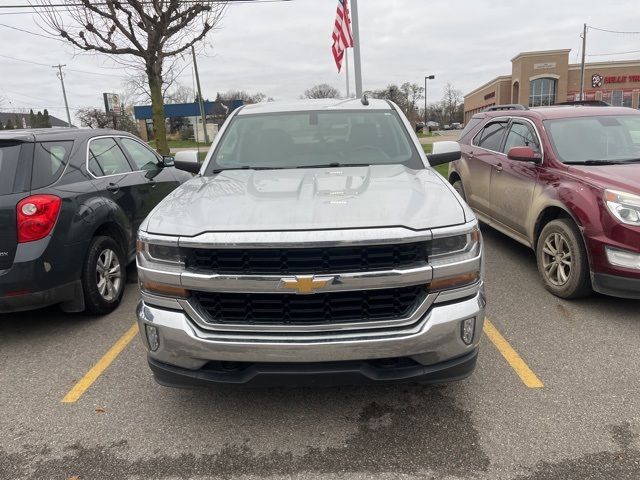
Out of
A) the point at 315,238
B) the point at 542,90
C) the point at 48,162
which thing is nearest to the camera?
the point at 315,238

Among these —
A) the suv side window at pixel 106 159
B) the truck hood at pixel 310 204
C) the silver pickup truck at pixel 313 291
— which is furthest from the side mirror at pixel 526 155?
the suv side window at pixel 106 159

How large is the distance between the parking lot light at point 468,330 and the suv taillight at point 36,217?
321 cm

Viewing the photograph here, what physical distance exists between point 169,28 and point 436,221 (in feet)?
44.5

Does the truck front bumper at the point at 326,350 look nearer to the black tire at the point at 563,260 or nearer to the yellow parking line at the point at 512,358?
the yellow parking line at the point at 512,358

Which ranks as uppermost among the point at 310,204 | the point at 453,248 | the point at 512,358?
the point at 310,204

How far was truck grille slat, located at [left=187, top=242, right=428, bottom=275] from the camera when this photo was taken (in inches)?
97.9

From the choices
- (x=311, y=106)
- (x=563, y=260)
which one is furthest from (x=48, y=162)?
(x=563, y=260)

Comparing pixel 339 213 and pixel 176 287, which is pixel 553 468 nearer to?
pixel 339 213

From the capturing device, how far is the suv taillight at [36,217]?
3793mm

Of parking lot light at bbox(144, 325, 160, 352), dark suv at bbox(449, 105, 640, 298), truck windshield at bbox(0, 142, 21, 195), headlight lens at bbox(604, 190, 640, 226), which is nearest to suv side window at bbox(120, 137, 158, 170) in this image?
truck windshield at bbox(0, 142, 21, 195)

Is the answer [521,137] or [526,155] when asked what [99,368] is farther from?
[521,137]

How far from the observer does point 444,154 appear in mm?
4207

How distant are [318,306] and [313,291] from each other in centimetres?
13

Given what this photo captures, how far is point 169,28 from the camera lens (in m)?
13.9
